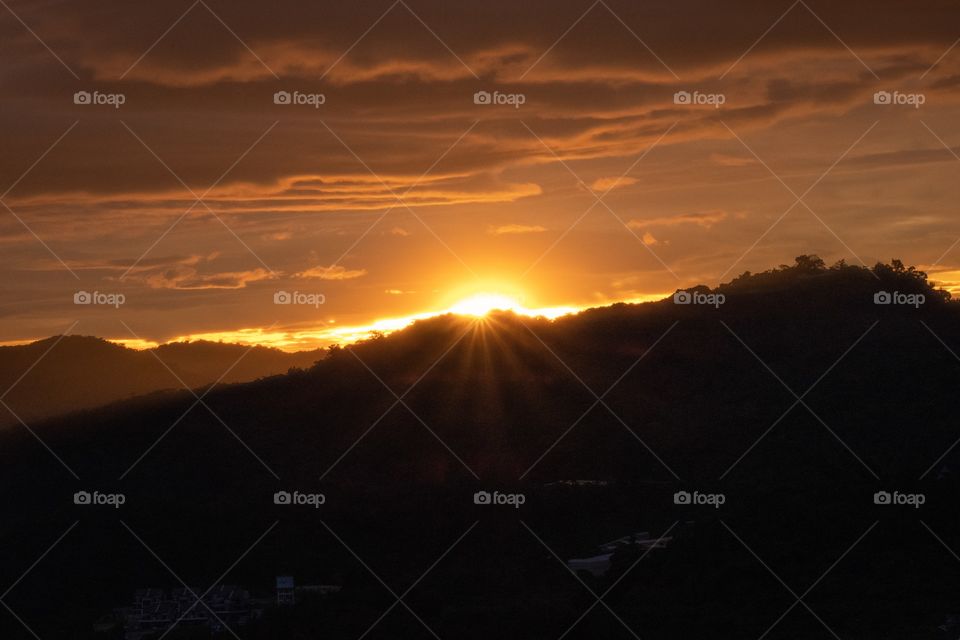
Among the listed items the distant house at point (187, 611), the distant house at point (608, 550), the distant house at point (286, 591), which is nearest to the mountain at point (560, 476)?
the distant house at point (608, 550)

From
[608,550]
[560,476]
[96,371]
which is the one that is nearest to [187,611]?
[608,550]

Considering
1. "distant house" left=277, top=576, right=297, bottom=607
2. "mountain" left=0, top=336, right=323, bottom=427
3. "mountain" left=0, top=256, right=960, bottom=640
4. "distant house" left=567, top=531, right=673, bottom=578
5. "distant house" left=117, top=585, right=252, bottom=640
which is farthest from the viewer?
"mountain" left=0, top=336, right=323, bottom=427

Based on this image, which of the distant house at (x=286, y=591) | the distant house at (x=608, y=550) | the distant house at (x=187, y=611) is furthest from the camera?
the distant house at (x=608, y=550)

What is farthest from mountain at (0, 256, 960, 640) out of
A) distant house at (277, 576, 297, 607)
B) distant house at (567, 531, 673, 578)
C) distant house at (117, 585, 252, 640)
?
distant house at (117, 585, 252, 640)

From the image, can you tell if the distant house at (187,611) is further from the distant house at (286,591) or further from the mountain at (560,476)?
the mountain at (560,476)

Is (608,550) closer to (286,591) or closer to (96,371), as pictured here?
(286,591)

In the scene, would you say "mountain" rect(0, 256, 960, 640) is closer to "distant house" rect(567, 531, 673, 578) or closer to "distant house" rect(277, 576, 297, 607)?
"distant house" rect(567, 531, 673, 578)
